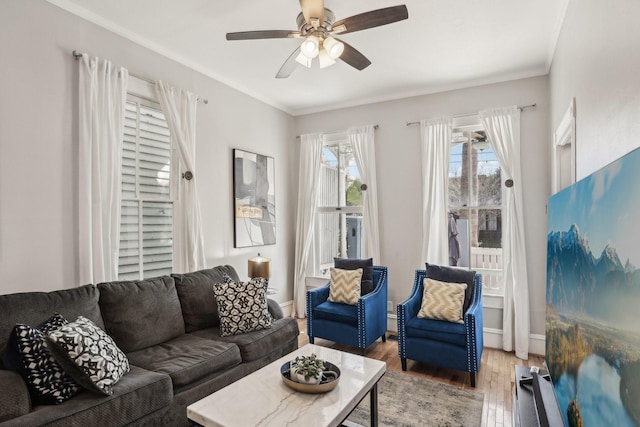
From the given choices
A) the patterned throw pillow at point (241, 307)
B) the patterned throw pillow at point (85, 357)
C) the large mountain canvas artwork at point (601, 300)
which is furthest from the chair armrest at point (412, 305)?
the patterned throw pillow at point (85, 357)

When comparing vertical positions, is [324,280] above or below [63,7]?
below

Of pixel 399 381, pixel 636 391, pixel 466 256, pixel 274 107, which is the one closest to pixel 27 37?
pixel 274 107

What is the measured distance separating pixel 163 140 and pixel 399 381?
3.07 meters

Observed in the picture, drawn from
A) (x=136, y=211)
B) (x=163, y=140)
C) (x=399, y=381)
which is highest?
(x=163, y=140)

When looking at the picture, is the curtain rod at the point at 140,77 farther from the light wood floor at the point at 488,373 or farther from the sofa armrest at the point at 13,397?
the light wood floor at the point at 488,373

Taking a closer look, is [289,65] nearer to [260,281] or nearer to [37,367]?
[260,281]

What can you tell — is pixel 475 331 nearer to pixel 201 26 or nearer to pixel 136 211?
pixel 136 211

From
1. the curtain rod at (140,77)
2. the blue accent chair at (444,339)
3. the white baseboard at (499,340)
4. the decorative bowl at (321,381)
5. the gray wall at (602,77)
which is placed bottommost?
the white baseboard at (499,340)

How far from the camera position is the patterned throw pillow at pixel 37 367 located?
1735 mm

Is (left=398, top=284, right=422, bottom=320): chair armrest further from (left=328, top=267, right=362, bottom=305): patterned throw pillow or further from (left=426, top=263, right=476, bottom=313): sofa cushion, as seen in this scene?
(left=328, top=267, right=362, bottom=305): patterned throw pillow

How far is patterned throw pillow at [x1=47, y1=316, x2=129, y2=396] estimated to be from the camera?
5.84 ft

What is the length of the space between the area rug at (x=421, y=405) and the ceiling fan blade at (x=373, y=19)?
103 inches

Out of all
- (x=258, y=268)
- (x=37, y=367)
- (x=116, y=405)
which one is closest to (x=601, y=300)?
(x=116, y=405)

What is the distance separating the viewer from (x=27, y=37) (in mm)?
2400
